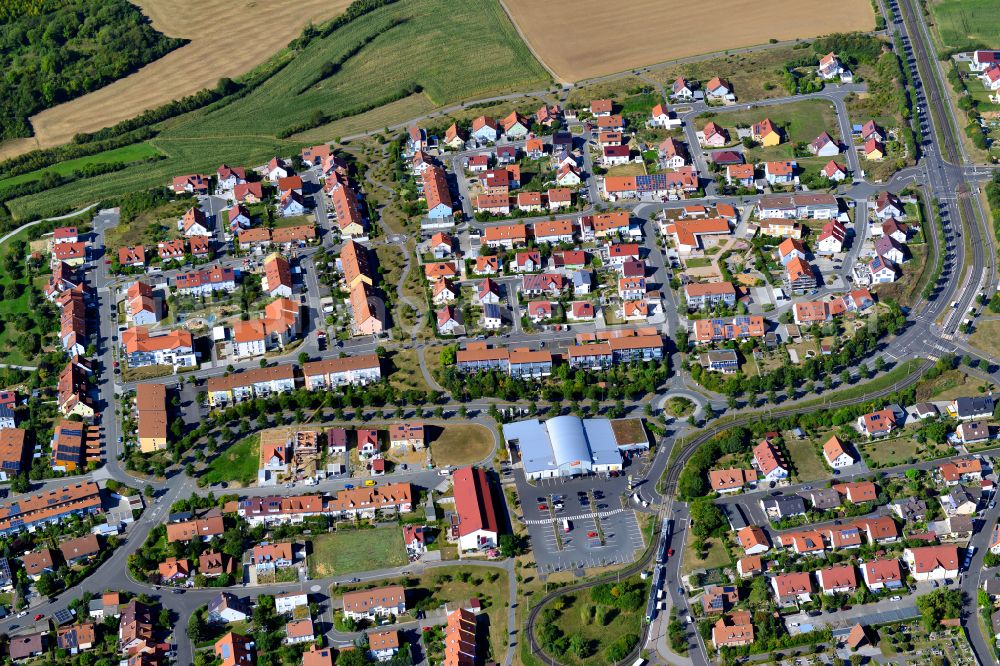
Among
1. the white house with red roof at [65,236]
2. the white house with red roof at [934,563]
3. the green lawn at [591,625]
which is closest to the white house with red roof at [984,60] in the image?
the white house with red roof at [934,563]

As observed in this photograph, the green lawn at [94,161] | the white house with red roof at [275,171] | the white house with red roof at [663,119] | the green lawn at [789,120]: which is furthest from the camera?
the green lawn at [94,161]

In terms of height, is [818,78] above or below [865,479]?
Answer: above

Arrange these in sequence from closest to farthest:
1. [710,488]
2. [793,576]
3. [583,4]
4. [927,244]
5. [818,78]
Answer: [793,576], [710,488], [927,244], [818,78], [583,4]

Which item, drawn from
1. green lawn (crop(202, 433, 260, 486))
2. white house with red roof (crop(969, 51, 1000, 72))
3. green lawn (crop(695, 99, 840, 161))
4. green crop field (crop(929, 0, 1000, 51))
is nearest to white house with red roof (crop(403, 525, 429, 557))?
green lawn (crop(202, 433, 260, 486))

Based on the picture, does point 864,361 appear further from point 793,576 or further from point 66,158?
point 66,158

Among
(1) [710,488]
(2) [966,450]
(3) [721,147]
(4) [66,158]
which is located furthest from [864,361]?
(4) [66,158]

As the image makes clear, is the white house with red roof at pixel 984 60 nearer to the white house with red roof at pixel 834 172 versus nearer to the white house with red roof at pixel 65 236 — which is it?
the white house with red roof at pixel 834 172

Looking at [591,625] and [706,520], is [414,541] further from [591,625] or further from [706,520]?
[706,520]
